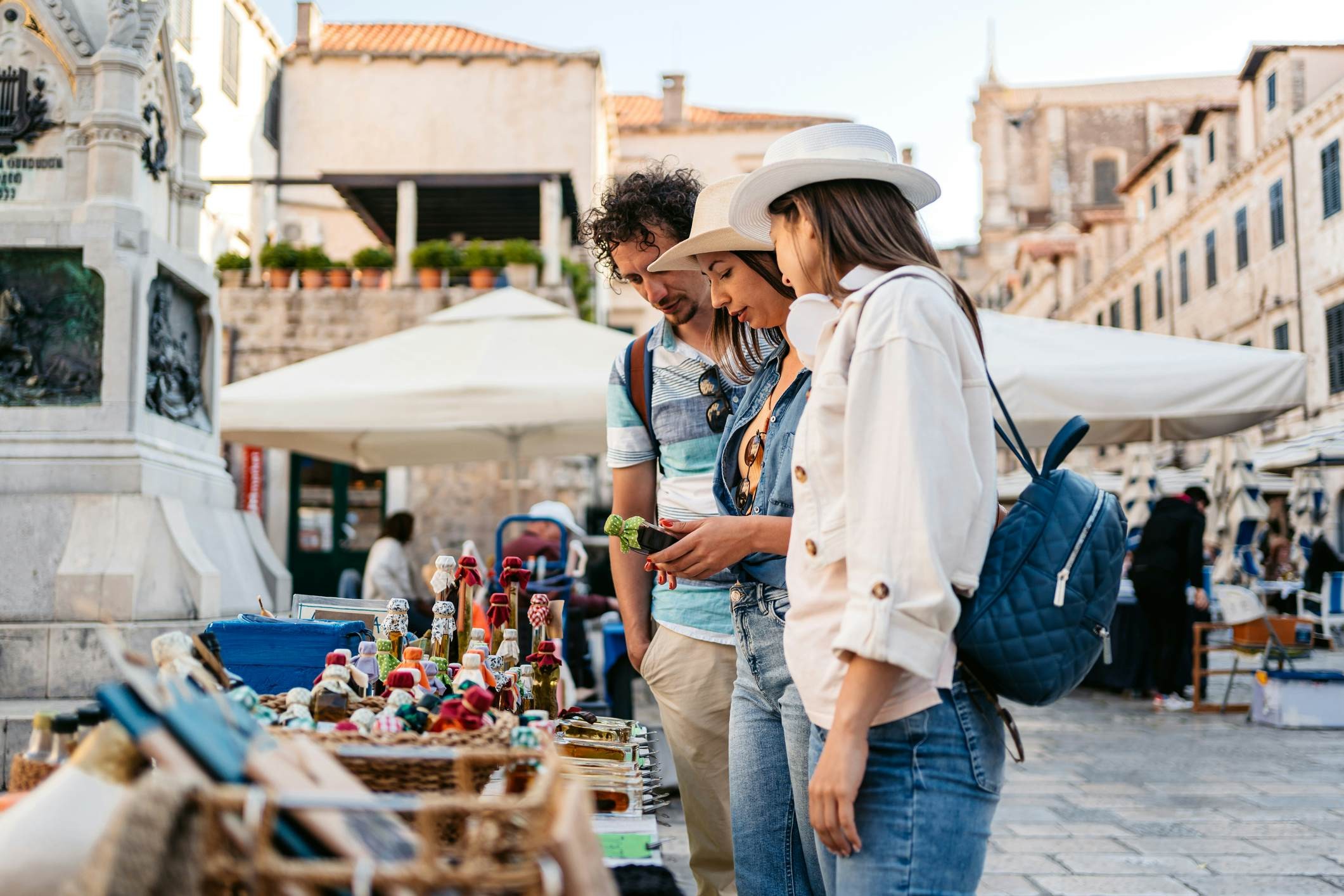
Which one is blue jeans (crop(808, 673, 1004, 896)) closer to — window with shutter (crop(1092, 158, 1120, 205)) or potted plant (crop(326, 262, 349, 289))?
potted plant (crop(326, 262, 349, 289))

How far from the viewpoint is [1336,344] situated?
23.3 meters

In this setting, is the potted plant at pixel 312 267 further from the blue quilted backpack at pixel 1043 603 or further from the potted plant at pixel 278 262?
the blue quilted backpack at pixel 1043 603

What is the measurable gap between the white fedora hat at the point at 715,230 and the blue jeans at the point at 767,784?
72 centimetres

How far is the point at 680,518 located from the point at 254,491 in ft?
53.5

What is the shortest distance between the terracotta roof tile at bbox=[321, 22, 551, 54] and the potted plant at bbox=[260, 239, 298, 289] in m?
11.8

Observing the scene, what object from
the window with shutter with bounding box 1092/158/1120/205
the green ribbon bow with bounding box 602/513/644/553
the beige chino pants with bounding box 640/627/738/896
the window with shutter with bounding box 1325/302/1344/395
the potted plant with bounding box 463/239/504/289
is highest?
the window with shutter with bounding box 1092/158/1120/205

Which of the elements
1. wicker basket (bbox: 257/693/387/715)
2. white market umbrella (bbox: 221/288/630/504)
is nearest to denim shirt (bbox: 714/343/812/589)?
wicker basket (bbox: 257/693/387/715)

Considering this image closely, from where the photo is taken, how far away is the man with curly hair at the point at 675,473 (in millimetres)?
2623

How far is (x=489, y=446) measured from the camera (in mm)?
10070

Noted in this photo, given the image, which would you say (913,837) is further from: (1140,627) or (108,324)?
(1140,627)

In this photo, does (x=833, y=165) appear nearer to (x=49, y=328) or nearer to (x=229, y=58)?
(x=49, y=328)

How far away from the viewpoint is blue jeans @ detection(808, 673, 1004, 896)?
5.21 ft

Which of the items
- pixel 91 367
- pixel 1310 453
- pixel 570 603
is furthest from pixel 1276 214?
pixel 91 367

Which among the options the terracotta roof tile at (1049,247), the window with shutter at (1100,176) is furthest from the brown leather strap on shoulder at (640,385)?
the window with shutter at (1100,176)
